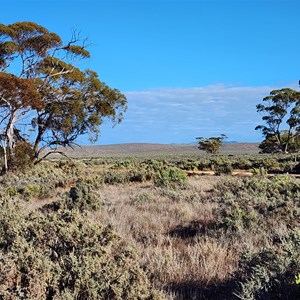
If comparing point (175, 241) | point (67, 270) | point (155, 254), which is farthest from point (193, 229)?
point (67, 270)

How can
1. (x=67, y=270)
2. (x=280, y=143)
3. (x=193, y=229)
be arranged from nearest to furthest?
(x=67, y=270) → (x=193, y=229) → (x=280, y=143)

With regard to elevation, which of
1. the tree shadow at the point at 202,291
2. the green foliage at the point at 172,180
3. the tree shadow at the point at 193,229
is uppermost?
the green foliage at the point at 172,180

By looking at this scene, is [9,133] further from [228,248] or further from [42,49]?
[228,248]

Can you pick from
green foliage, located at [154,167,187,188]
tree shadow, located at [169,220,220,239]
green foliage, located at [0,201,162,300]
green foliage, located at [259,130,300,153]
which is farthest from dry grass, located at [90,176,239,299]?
green foliage, located at [259,130,300,153]

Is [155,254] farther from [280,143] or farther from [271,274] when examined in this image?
[280,143]

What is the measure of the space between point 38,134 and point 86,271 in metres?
22.9

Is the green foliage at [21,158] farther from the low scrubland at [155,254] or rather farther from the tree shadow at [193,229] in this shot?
the tree shadow at [193,229]

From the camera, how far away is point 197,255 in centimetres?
498

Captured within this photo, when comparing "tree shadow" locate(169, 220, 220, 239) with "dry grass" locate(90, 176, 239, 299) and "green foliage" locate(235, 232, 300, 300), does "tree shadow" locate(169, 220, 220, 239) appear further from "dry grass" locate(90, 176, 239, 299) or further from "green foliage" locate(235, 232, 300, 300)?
"green foliage" locate(235, 232, 300, 300)

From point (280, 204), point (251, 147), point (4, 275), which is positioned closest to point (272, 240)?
point (280, 204)

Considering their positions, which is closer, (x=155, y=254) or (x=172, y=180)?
(x=155, y=254)

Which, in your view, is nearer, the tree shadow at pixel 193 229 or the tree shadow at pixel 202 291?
the tree shadow at pixel 202 291

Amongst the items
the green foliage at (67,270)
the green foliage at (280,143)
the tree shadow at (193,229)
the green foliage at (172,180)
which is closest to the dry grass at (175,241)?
the tree shadow at (193,229)

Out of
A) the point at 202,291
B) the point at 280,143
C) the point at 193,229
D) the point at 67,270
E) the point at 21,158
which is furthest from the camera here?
the point at 280,143
